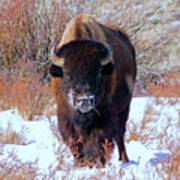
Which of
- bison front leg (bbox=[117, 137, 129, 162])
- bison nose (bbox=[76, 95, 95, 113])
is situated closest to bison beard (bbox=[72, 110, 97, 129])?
bison nose (bbox=[76, 95, 95, 113])

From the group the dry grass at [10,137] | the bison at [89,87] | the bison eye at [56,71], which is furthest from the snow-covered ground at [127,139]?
the bison eye at [56,71]

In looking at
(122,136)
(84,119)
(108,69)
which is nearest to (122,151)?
(122,136)

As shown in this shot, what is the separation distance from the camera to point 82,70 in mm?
4234

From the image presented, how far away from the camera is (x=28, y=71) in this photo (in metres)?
8.10

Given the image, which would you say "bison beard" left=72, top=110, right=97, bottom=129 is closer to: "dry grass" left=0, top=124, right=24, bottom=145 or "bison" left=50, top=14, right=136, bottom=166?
"bison" left=50, top=14, right=136, bottom=166

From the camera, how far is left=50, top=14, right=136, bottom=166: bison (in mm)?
4246

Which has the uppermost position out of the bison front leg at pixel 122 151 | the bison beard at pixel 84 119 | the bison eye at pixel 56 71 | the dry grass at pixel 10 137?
the bison eye at pixel 56 71

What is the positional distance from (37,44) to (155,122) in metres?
4.06

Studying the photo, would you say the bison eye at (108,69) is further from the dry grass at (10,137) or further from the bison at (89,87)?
the dry grass at (10,137)

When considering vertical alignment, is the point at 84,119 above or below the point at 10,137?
above

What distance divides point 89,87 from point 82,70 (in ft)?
0.73

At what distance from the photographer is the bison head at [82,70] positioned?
13.4 feet

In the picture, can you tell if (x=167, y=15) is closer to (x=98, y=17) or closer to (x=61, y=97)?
(x=98, y=17)

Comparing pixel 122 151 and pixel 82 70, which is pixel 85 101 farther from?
pixel 122 151
